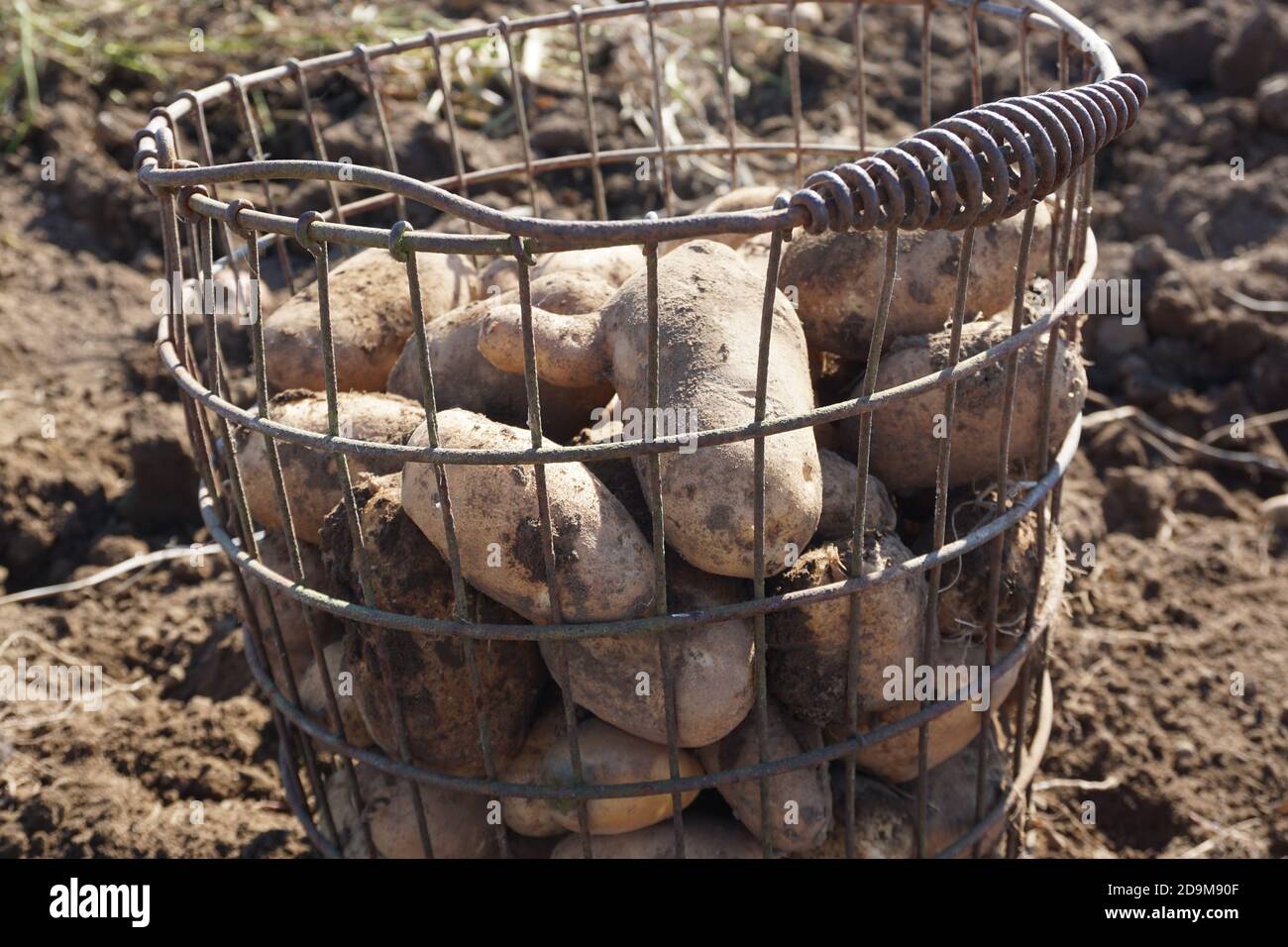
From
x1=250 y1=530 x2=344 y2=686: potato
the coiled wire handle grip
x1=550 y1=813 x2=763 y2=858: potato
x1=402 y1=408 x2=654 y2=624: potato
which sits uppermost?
the coiled wire handle grip

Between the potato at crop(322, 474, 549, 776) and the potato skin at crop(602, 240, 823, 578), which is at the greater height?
the potato skin at crop(602, 240, 823, 578)

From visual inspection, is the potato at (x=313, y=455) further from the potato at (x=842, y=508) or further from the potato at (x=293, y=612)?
the potato at (x=842, y=508)

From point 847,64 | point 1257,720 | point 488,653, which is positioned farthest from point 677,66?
point 488,653

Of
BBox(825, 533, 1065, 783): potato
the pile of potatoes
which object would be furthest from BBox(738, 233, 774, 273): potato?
BBox(825, 533, 1065, 783): potato

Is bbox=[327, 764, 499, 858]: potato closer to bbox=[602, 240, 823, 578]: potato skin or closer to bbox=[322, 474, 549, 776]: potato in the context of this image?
bbox=[322, 474, 549, 776]: potato

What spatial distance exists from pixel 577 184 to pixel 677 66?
829 millimetres

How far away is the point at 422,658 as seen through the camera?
1865 mm

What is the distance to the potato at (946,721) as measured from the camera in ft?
6.49

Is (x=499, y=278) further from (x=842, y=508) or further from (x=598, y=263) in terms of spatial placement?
(x=842, y=508)

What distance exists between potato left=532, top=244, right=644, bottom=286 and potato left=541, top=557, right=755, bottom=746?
25.5 inches

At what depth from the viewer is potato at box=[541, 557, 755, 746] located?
1754 millimetres

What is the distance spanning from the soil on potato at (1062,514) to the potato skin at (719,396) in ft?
2.76

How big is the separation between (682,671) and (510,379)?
0.60 meters

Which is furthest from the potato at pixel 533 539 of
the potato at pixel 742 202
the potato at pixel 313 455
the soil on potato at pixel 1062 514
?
the soil on potato at pixel 1062 514
